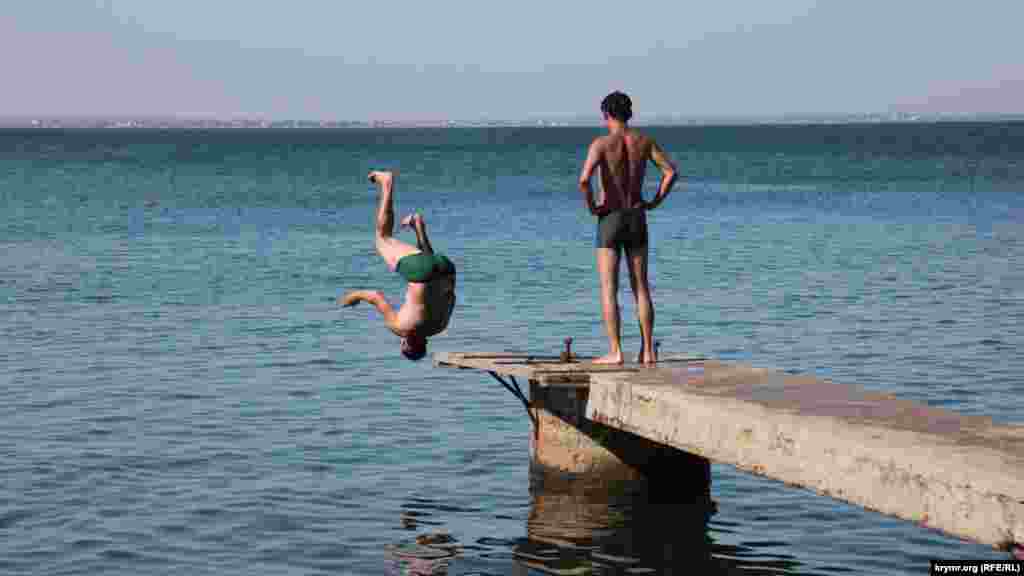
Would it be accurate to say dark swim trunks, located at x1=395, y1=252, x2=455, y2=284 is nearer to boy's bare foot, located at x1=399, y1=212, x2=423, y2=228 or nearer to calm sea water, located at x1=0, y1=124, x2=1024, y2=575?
boy's bare foot, located at x1=399, y1=212, x2=423, y2=228

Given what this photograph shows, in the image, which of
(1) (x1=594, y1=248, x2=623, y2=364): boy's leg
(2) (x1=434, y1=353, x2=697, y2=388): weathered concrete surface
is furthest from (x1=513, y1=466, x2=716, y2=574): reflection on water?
(1) (x1=594, y1=248, x2=623, y2=364): boy's leg

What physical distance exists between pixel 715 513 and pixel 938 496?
218 inches

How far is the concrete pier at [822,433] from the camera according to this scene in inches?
423

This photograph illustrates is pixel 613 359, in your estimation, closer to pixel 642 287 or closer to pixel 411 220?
pixel 642 287

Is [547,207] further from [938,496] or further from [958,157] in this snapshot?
[958,157]

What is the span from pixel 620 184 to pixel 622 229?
1.40 feet

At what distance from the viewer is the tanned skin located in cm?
1525

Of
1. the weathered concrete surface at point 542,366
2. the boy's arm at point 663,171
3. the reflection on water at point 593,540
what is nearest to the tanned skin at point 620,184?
the boy's arm at point 663,171

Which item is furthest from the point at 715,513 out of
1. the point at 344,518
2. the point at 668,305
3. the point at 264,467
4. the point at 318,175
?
the point at 318,175

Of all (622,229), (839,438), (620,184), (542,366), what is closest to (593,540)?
(542,366)

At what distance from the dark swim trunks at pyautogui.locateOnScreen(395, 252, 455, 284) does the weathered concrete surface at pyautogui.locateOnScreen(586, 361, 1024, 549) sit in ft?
5.73

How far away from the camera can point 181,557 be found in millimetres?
14984

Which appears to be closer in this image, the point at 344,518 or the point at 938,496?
the point at 938,496

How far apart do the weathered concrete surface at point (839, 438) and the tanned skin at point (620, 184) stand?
66 centimetres
